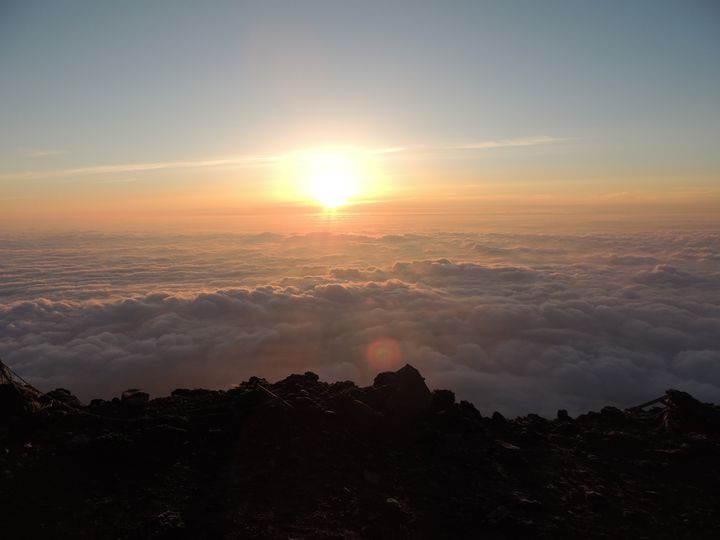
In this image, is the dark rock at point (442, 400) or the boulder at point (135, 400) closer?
the boulder at point (135, 400)

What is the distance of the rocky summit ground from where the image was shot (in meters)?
8.23

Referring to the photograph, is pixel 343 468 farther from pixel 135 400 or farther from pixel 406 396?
pixel 135 400

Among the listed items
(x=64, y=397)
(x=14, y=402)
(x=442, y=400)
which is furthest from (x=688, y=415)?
(x=64, y=397)

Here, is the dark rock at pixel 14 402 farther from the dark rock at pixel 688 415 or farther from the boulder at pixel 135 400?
the dark rock at pixel 688 415

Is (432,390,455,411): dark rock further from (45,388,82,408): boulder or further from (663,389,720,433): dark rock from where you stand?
(45,388,82,408): boulder

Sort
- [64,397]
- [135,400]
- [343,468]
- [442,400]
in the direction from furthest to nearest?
[442,400]
[64,397]
[135,400]
[343,468]

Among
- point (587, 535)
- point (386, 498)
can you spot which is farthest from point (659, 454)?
point (386, 498)

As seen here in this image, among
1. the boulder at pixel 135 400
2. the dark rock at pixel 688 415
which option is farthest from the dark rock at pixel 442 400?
the boulder at pixel 135 400

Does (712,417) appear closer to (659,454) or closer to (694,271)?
(659,454)

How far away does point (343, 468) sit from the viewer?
33.4 feet

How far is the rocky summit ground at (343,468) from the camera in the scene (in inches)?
324

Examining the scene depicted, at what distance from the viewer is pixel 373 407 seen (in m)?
13.0

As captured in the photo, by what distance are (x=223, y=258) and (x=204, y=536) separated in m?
187

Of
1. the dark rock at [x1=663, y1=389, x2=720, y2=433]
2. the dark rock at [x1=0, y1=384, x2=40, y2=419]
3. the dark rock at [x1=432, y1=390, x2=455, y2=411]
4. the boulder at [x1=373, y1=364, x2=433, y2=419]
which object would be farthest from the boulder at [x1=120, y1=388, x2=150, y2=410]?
the dark rock at [x1=663, y1=389, x2=720, y2=433]
